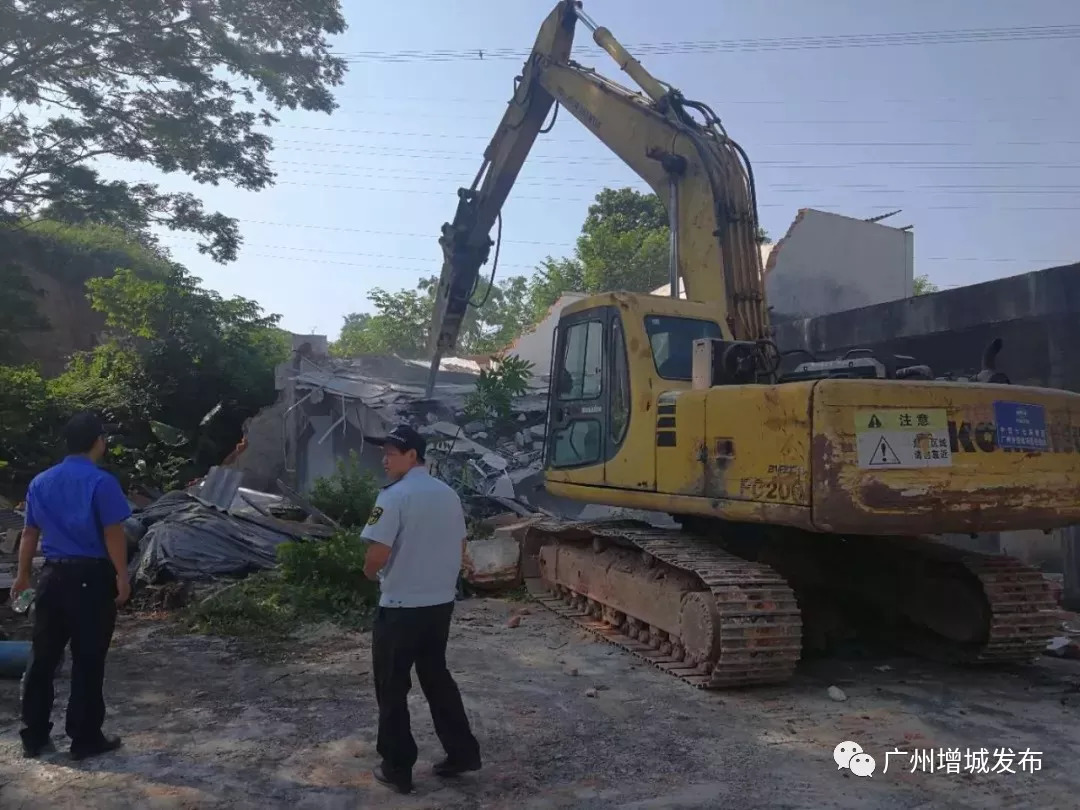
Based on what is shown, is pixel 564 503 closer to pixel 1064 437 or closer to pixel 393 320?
pixel 1064 437

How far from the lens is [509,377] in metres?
13.2

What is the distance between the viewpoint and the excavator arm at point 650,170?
282 inches

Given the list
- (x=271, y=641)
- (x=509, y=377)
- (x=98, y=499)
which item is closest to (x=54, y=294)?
(x=509, y=377)

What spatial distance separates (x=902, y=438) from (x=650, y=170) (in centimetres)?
386

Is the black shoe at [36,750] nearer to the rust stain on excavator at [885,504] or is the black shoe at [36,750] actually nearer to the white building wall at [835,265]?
the rust stain on excavator at [885,504]

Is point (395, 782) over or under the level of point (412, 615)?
under

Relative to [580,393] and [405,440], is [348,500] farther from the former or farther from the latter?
[405,440]

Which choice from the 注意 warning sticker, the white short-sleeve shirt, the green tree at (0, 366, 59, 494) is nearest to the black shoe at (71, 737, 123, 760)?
the white short-sleeve shirt

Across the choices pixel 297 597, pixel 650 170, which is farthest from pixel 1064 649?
pixel 297 597

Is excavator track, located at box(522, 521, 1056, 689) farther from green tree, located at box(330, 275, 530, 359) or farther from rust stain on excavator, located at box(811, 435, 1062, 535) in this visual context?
green tree, located at box(330, 275, 530, 359)

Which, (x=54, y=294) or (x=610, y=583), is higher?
(x=54, y=294)

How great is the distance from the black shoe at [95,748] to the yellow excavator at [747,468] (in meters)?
3.23

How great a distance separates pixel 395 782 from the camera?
12.6 feet

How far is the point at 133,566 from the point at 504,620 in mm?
3583
